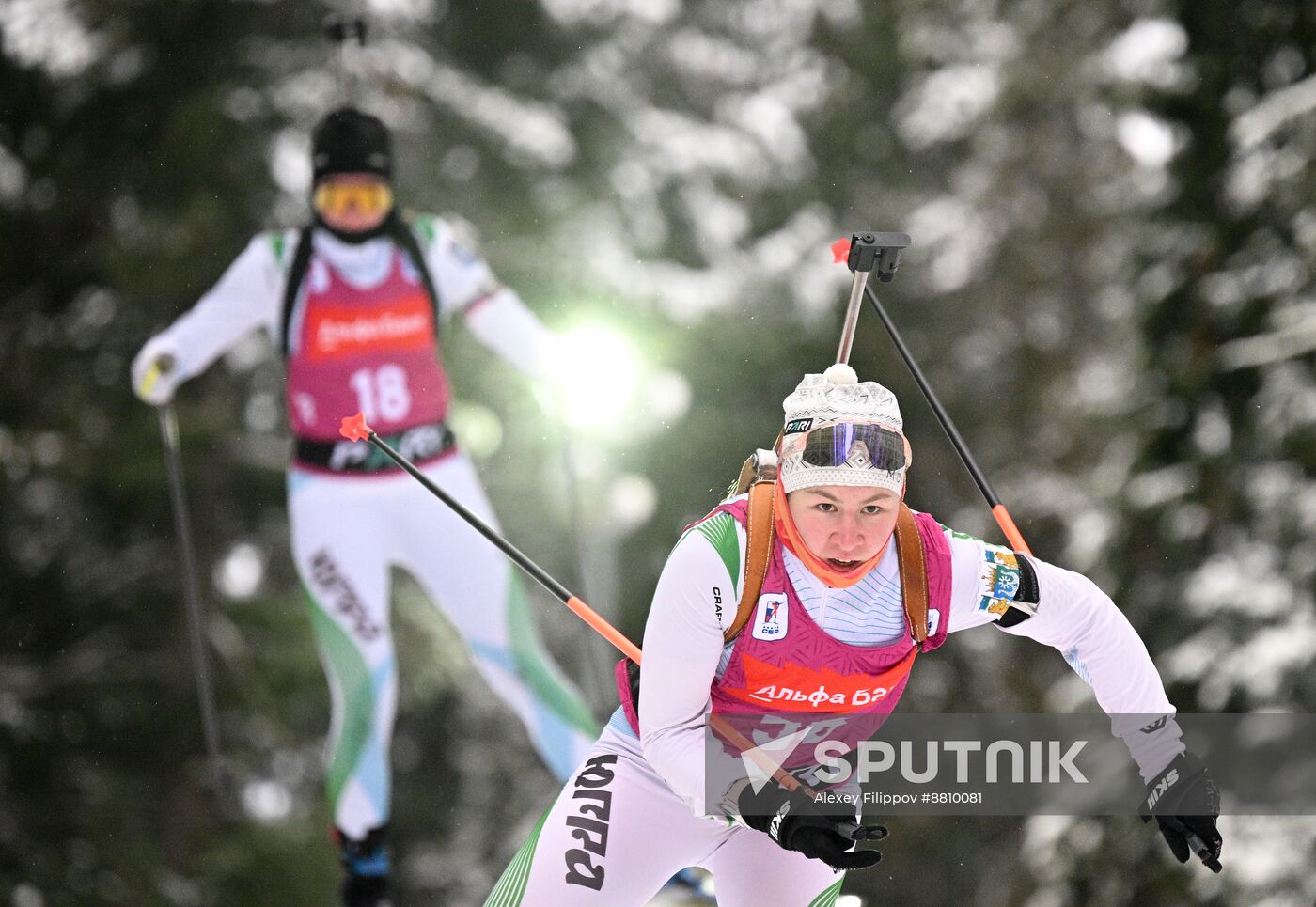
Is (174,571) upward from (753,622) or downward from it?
upward

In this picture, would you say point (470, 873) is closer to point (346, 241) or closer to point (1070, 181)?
point (1070, 181)

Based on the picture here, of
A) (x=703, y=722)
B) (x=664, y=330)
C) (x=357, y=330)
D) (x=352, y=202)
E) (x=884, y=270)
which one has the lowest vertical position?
(x=703, y=722)

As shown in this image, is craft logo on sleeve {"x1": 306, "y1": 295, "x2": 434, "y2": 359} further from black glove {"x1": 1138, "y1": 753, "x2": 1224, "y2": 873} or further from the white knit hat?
black glove {"x1": 1138, "y1": 753, "x2": 1224, "y2": 873}

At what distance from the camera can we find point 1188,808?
235 cm

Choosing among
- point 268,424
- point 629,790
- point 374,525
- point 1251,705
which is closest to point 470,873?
point 268,424

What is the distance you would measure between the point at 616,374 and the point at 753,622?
3381 mm

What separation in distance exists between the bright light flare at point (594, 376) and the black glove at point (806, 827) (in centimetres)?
229

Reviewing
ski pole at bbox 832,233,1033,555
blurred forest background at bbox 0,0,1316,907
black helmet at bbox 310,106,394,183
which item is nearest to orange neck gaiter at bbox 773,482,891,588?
ski pole at bbox 832,233,1033,555

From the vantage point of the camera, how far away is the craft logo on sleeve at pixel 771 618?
2.37m

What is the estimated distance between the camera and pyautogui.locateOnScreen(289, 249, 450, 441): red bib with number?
4.19 meters

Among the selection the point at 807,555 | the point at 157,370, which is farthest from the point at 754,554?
the point at 157,370

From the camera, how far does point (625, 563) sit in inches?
289

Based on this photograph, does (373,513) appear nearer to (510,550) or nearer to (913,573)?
(510,550)

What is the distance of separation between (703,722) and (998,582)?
1.54 feet
